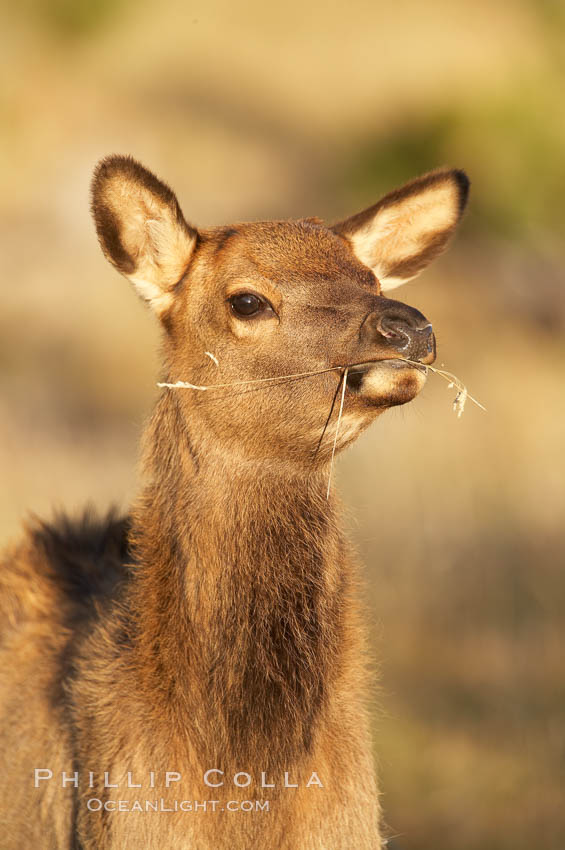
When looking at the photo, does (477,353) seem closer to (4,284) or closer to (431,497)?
(431,497)

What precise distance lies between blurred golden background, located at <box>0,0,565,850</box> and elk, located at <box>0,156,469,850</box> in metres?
1.15

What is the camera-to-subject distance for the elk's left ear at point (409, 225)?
4520 mm

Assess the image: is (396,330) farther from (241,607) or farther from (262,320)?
(241,607)

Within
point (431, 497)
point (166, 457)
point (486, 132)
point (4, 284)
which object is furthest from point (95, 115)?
point (166, 457)

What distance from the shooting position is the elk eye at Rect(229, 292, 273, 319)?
3.85 metres

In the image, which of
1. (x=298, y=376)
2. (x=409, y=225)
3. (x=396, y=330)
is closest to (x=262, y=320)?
(x=298, y=376)

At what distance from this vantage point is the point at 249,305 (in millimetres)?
3859

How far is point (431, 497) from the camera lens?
9391mm

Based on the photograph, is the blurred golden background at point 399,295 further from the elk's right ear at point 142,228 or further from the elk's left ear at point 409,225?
the elk's right ear at point 142,228

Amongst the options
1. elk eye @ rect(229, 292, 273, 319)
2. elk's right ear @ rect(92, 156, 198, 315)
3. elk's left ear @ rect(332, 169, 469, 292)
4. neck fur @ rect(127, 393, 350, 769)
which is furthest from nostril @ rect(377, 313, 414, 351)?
elk's left ear @ rect(332, 169, 469, 292)

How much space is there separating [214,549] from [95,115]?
12582mm

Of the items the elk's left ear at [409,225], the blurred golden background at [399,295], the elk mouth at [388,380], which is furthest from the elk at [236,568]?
the blurred golden background at [399,295]

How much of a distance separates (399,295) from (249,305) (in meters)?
7.55

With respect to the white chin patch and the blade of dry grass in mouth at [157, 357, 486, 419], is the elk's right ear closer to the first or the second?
the blade of dry grass in mouth at [157, 357, 486, 419]
